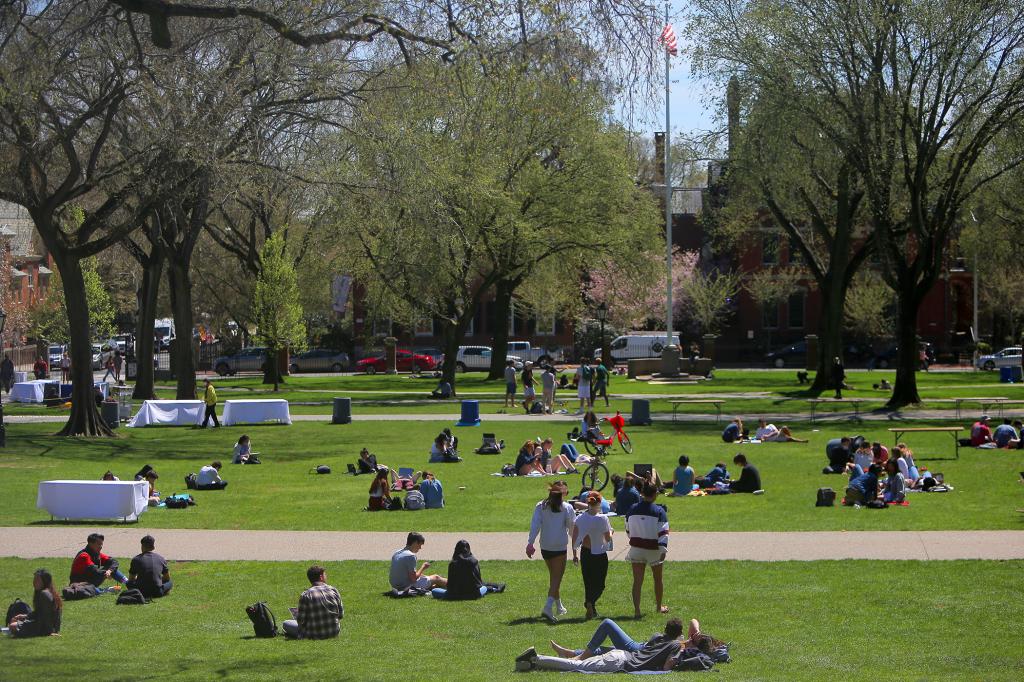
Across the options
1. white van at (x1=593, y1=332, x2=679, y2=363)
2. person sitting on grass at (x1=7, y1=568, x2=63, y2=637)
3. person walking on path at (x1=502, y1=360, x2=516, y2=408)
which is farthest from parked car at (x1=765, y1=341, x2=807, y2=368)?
person sitting on grass at (x1=7, y1=568, x2=63, y2=637)

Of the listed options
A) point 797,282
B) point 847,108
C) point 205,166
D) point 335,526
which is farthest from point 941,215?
point 797,282

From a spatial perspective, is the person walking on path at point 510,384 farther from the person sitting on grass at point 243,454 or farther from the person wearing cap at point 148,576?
the person wearing cap at point 148,576

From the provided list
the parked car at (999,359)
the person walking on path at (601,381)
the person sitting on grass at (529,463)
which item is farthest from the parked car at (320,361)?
the person sitting on grass at (529,463)

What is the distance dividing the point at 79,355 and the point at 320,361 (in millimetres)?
46105

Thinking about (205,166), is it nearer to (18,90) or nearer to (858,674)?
(18,90)

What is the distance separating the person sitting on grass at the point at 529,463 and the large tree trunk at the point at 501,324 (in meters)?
31.2

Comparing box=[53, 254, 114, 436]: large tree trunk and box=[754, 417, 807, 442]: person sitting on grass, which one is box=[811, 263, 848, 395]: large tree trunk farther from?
box=[53, 254, 114, 436]: large tree trunk

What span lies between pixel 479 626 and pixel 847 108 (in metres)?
29.5

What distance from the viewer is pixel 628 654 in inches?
459

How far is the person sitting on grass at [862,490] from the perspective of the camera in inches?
847

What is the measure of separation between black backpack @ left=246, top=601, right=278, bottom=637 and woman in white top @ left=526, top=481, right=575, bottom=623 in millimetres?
2837

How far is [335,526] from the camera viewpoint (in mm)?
20297

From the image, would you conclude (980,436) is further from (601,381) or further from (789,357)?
(789,357)

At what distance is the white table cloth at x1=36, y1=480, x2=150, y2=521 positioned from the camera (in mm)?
20562
